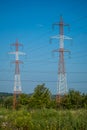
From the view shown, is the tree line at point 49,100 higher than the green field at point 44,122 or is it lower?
higher

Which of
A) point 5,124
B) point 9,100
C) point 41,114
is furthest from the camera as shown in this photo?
point 9,100

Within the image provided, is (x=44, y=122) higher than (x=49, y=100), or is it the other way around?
(x=49, y=100)

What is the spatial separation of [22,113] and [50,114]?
2.02 meters

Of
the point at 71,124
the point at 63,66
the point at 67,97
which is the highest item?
the point at 63,66

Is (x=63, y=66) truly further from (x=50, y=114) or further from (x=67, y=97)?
(x=50, y=114)

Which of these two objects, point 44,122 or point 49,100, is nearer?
point 44,122

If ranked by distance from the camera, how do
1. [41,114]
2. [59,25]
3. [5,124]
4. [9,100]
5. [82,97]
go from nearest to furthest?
[5,124], [41,114], [59,25], [82,97], [9,100]

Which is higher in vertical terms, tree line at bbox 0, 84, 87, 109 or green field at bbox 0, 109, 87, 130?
tree line at bbox 0, 84, 87, 109

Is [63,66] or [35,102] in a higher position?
[63,66]

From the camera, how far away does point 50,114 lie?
15875 mm

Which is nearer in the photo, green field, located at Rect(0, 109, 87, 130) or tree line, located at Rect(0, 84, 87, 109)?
green field, located at Rect(0, 109, 87, 130)

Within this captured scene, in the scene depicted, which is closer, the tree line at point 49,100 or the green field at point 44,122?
the green field at point 44,122

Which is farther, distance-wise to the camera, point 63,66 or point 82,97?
point 82,97

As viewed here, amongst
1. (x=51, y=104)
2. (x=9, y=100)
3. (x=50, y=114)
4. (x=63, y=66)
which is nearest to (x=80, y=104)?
(x=51, y=104)
